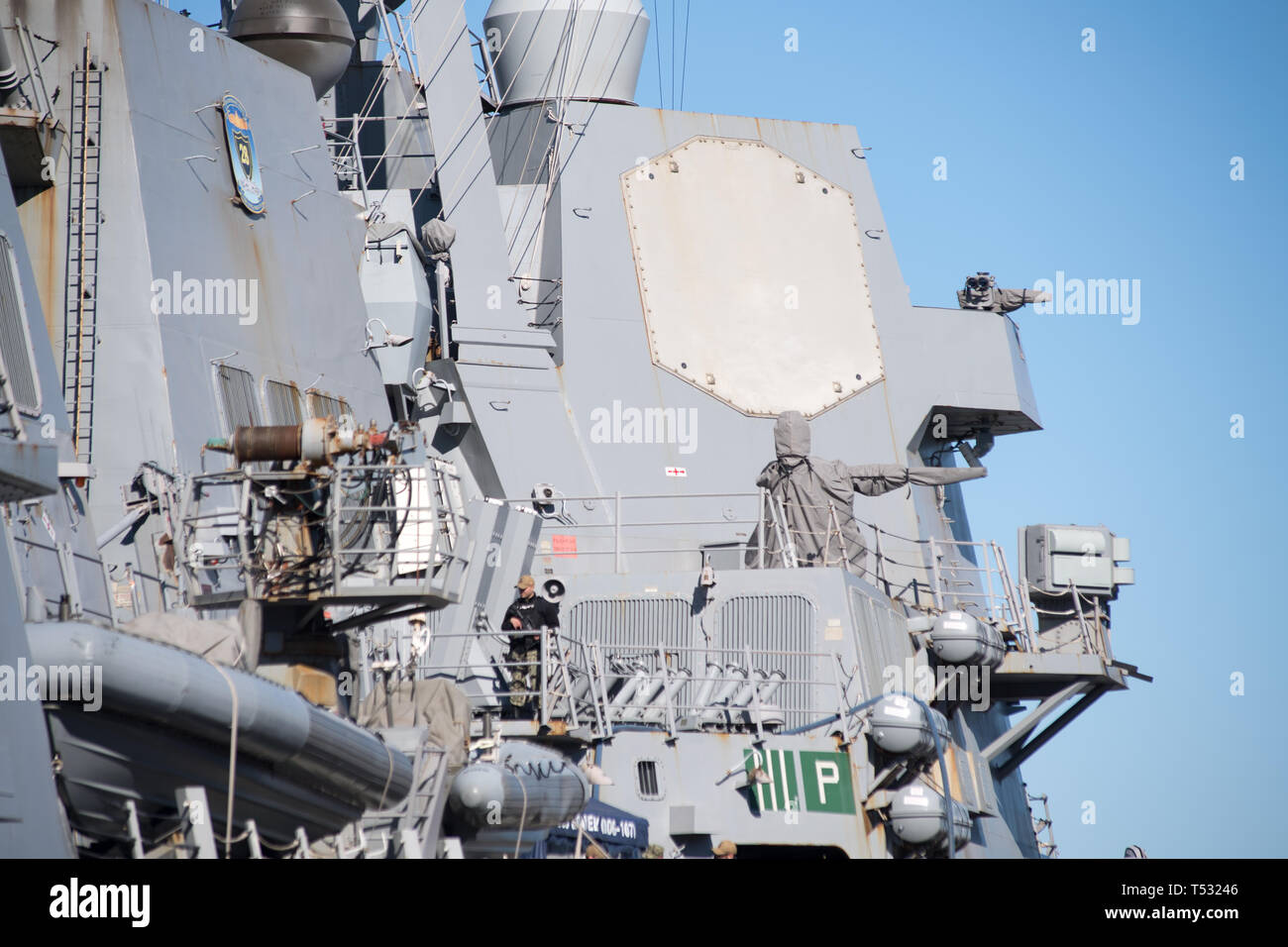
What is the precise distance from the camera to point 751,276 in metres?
15.9

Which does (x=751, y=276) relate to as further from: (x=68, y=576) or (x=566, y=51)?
(x=68, y=576)

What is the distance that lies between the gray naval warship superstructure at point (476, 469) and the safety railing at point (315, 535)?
0.03 m

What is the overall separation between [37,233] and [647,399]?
646cm

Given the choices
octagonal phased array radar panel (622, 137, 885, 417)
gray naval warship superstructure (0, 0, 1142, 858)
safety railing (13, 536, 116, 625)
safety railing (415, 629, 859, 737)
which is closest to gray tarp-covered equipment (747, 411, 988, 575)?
gray naval warship superstructure (0, 0, 1142, 858)

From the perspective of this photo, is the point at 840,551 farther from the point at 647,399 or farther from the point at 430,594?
the point at 430,594

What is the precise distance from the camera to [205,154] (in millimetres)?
10617

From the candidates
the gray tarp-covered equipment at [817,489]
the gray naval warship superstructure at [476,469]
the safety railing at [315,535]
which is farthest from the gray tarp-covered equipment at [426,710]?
the gray tarp-covered equipment at [817,489]

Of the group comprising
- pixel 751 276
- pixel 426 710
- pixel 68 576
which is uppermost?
pixel 751 276

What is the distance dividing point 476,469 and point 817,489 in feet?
9.23

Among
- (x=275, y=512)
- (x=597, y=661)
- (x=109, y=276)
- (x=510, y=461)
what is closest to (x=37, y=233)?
(x=109, y=276)

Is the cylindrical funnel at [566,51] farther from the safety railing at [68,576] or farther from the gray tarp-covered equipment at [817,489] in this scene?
the safety railing at [68,576]

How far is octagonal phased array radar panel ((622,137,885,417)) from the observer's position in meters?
15.5

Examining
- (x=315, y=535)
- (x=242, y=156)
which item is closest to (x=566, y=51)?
(x=242, y=156)
